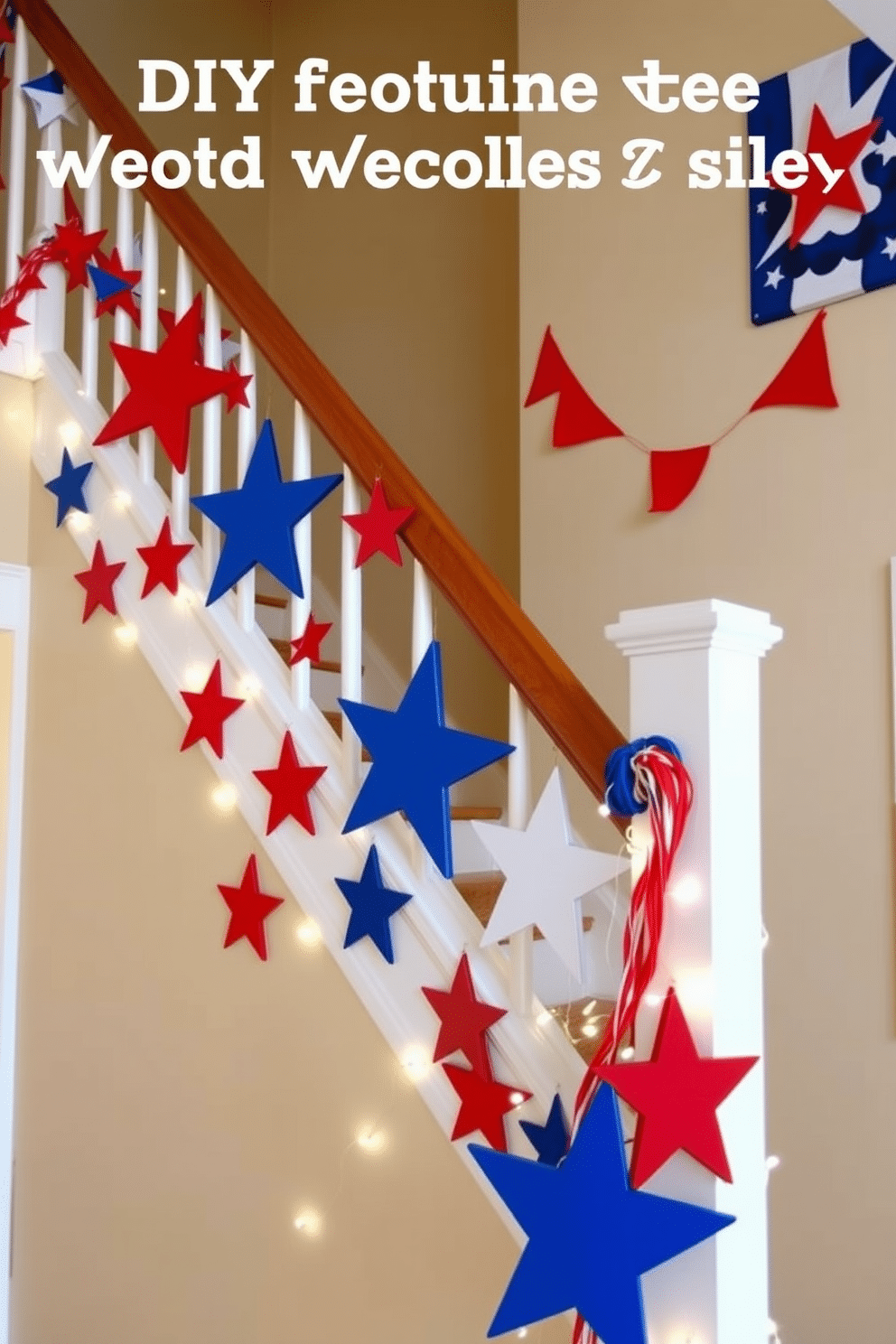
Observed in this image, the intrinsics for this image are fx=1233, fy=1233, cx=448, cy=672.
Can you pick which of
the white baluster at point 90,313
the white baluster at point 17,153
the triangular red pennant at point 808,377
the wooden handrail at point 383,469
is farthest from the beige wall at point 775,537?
the white baluster at point 17,153

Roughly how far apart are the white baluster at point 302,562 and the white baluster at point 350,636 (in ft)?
0.32

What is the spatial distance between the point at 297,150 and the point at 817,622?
275 centimetres

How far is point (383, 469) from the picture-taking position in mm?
1872

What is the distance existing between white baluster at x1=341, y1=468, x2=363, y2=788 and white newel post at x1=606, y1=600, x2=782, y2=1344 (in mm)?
588

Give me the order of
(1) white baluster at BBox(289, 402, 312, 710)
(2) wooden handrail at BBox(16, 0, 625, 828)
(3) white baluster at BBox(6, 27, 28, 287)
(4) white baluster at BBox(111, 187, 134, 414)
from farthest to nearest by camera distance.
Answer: (3) white baluster at BBox(6, 27, 28, 287) < (4) white baluster at BBox(111, 187, 134, 414) < (1) white baluster at BBox(289, 402, 312, 710) < (2) wooden handrail at BBox(16, 0, 625, 828)

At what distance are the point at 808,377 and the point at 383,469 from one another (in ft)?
3.45

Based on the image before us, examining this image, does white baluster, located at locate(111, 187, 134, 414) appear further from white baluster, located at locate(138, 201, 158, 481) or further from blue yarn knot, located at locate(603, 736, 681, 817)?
blue yarn knot, located at locate(603, 736, 681, 817)

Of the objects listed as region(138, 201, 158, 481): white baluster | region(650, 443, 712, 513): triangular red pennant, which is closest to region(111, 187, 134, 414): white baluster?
region(138, 201, 158, 481): white baluster

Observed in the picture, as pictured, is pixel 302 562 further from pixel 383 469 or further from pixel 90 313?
pixel 90 313

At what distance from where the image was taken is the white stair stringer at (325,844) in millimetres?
1689

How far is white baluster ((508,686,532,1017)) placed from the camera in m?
1.68

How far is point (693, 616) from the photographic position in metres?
1.40

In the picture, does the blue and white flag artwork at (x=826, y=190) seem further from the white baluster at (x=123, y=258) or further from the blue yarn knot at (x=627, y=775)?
the blue yarn knot at (x=627, y=775)

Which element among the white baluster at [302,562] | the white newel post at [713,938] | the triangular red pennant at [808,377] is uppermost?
the triangular red pennant at [808,377]
